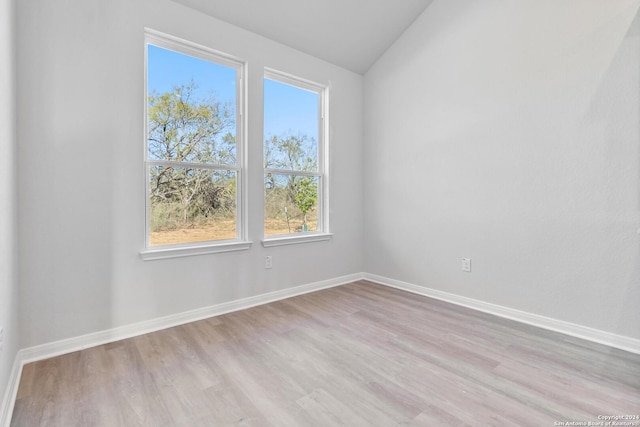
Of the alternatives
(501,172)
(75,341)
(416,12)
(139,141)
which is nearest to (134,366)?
(75,341)

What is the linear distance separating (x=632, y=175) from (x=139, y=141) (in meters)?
3.50

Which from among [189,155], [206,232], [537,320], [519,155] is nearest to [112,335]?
[206,232]

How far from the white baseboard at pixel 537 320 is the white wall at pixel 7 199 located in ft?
10.4

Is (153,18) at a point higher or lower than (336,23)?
lower

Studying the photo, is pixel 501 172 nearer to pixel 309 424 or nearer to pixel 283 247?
pixel 283 247

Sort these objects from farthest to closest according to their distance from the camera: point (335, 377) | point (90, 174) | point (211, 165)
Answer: point (211, 165) < point (90, 174) < point (335, 377)

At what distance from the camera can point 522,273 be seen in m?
2.62

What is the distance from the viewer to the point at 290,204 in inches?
135

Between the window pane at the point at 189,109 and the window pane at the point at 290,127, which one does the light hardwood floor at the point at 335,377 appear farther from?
the window pane at the point at 290,127

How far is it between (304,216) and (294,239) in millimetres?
354

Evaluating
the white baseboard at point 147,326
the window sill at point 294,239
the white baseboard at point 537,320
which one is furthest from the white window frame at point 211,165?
the white baseboard at point 537,320

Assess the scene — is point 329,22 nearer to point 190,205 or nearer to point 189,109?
point 189,109

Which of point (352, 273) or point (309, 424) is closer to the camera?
point (309, 424)

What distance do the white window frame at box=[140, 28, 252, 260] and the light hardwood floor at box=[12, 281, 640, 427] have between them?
2.05ft
